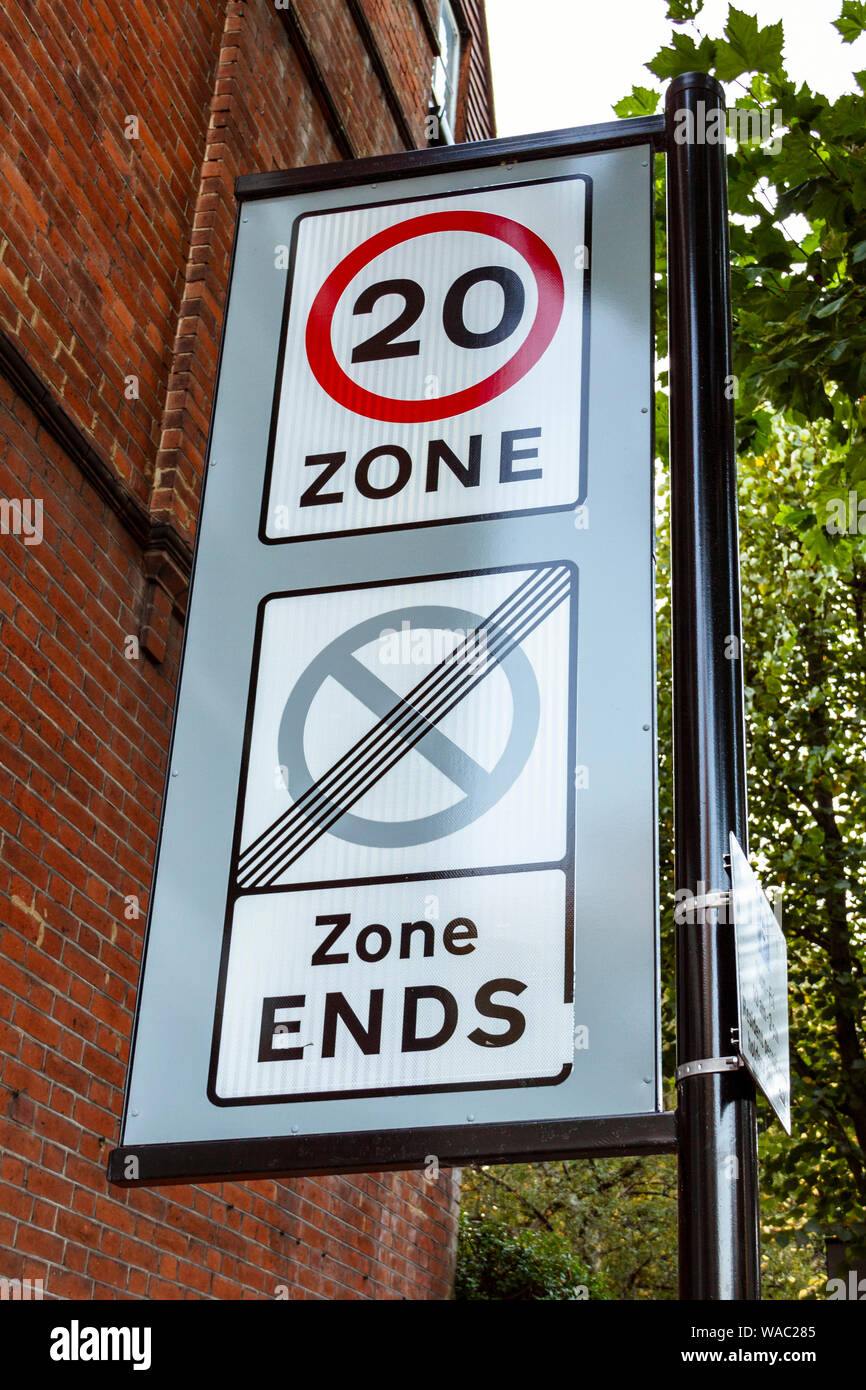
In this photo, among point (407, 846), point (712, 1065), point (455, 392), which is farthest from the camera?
point (455, 392)

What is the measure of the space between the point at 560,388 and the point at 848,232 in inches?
90.8

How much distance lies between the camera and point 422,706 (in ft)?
9.62

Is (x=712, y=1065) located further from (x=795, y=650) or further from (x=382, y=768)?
(x=795, y=650)

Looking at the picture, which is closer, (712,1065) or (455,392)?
(712,1065)

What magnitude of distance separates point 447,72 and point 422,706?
33.2ft

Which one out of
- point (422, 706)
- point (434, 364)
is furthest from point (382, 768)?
point (434, 364)

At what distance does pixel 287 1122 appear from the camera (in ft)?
8.45

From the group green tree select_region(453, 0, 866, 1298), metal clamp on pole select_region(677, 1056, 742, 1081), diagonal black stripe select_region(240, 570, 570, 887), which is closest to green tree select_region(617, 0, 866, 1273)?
green tree select_region(453, 0, 866, 1298)

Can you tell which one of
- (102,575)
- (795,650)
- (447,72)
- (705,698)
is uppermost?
(447,72)

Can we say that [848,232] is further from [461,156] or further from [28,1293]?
[28,1293]

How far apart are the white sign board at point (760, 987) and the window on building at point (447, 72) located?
9.33m

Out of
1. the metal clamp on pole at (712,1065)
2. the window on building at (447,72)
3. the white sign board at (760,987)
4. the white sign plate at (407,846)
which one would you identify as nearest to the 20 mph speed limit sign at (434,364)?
the white sign plate at (407,846)

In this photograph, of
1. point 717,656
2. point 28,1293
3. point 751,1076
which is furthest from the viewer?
point 28,1293
